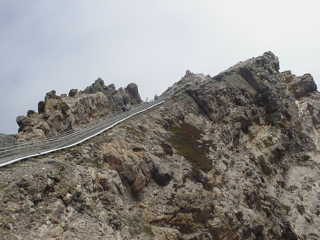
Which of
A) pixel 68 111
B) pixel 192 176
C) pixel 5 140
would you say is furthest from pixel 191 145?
pixel 68 111

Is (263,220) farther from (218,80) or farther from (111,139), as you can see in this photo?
(218,80)

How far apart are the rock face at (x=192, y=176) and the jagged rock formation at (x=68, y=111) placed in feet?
51.8

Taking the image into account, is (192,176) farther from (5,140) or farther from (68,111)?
(68,111)

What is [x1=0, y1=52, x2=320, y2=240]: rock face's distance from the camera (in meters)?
24.7

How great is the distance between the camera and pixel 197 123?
52812 mm

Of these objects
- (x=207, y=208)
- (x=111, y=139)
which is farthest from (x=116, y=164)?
(x=207, y=208)

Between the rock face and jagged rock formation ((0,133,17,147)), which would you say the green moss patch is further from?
jagged rock formation ((0,133,17,147))

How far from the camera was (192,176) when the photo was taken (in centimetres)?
3881

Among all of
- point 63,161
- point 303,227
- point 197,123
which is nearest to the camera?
point 63,161

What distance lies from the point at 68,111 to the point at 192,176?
3160 cm

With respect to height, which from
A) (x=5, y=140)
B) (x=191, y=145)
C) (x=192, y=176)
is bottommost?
(x=192, y=176)

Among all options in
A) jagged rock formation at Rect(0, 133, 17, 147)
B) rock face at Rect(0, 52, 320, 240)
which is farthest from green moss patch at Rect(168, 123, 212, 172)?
jagged rock formation at Rect(0, 133, 17, 147)

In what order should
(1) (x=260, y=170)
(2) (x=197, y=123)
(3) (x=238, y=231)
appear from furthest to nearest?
1. (2) (x=197, y=123)
2. (1) (x=260, y=170)
3. (3) (x=238, y=231)

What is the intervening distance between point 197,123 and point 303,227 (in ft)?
60.7
